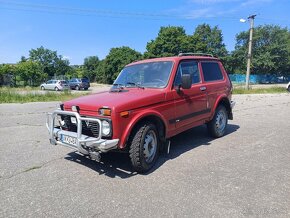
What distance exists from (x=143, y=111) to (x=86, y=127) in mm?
1000

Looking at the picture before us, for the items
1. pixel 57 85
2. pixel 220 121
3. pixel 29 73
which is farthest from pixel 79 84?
pixel 220 121

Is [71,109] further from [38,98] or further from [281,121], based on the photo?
[38,98]

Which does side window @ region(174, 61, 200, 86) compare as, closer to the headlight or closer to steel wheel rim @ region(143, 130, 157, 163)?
steel wheel rim @ region(143, 130, 157, 163)

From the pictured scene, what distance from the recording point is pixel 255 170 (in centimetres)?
451

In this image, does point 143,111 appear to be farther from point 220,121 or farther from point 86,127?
point 220,121

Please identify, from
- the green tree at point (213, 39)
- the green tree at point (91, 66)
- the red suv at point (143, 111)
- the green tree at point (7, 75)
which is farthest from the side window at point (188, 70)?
the green tree at point (91, 66)

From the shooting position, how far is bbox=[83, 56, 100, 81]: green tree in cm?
7656

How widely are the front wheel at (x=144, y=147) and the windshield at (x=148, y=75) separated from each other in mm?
1003

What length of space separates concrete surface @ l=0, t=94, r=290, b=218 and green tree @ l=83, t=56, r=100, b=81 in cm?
7115

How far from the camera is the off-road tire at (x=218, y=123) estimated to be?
6574 mm

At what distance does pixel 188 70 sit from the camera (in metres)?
5.67

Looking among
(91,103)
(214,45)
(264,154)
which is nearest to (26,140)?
(91,103)

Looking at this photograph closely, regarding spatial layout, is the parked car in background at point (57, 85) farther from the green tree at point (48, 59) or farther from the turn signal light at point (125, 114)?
the green tree at point (48, 59)

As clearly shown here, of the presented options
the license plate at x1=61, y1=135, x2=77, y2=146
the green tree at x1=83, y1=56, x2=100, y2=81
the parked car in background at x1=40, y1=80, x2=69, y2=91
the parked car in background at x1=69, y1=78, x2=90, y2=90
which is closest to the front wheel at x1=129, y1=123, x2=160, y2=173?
the license plate at x1=61, y1=135, x2=77, y2=146
